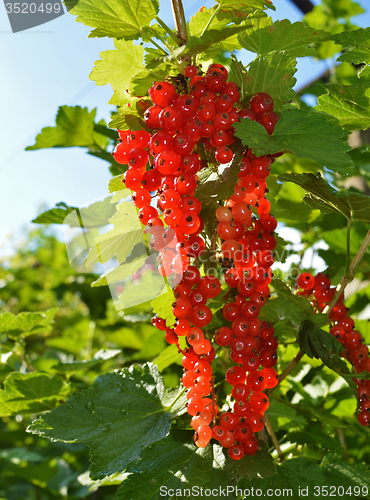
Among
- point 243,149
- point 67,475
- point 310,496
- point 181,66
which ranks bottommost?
point 67,475

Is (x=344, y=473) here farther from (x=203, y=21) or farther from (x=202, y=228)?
(x=203, y=21)

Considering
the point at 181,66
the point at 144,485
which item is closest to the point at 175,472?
the point at 144,485

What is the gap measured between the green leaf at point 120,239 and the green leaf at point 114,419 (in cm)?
24

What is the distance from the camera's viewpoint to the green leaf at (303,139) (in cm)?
53

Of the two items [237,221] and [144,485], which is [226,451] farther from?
[237,221]

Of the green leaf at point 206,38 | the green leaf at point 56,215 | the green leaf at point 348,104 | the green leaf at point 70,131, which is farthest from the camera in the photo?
the green leaf at point 70,131

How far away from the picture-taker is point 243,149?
609 millimetres

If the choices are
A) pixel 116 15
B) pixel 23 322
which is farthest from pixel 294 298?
pixel 23 322

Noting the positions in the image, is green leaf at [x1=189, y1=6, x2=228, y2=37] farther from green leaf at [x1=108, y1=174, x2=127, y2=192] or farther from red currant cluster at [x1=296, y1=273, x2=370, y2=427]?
red currant cluster at [x1=296, y1=273, x2=370, y2=427]

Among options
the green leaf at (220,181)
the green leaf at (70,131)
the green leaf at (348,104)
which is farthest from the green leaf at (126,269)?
the green leaf at (70,131)

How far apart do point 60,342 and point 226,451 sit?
139 cm

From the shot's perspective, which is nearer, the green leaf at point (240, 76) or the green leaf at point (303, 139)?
the green leaf at point (303, 139)

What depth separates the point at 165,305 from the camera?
67 centimetres

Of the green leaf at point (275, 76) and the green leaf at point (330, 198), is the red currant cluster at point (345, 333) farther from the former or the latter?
the green leaf at point (275, 76)
